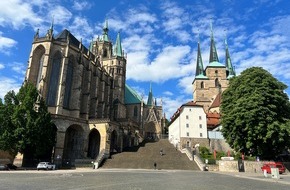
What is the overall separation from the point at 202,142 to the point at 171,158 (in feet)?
50.5

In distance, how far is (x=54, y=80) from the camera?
45.9 meters

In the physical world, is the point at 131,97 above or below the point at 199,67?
below

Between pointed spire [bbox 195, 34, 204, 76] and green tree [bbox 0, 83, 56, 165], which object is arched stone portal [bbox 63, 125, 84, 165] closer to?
green tree [bbox 0, 83, 56, 165]

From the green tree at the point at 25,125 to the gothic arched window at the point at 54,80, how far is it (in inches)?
349

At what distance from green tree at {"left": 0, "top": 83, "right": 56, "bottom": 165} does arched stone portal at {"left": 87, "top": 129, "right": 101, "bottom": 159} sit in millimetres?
10612

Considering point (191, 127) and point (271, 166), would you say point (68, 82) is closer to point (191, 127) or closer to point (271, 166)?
point (191, 127)

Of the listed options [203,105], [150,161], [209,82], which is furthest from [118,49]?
[150,161]

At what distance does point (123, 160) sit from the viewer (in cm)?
3700

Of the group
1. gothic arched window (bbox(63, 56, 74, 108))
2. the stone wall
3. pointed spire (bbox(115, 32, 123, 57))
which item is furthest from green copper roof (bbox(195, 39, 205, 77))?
the stone wall

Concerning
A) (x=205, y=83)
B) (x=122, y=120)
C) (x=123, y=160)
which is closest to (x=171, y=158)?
(x=123, y=160)

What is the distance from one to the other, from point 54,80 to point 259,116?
1359 inches

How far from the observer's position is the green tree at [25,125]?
31828 mm

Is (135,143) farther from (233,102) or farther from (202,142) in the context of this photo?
(233,102)

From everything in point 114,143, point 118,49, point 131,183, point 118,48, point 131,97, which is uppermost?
point 118,48
